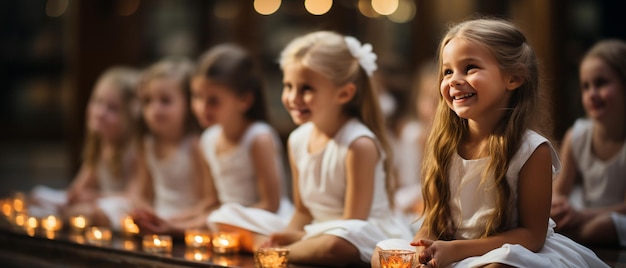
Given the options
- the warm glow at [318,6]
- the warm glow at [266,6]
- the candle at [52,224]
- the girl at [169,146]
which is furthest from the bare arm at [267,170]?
the warm glow at [266,6]

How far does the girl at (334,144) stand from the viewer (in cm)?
271

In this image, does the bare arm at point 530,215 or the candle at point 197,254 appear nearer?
the bare arm at point 530,215

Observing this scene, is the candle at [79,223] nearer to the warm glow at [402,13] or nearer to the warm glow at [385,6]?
the warm glow at [385,6]

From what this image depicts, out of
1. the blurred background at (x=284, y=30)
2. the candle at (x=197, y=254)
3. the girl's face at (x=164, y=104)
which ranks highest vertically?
the blurred background at (x=284, y=30)

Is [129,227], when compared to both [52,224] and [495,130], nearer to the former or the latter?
[52,224]

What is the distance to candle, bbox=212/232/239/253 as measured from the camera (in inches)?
114

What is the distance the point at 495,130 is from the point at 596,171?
1.09 meters

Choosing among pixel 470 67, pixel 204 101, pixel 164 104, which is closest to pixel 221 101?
pixel 204 101

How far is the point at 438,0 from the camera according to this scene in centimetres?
618

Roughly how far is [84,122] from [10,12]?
112 inches

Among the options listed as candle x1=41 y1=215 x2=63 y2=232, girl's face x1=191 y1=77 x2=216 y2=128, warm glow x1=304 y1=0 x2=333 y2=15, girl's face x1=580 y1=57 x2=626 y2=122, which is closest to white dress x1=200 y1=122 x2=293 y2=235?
girl's face x1=191 y1=77 x2=216 y2=128

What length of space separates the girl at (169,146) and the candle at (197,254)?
27.9 inches

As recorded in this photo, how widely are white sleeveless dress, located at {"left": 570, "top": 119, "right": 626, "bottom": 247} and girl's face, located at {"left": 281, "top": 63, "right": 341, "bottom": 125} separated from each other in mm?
1004

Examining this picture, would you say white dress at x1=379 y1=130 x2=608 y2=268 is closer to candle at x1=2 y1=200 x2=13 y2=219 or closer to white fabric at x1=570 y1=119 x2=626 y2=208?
white fabric at x1=570 y1=119 x2=626 y2=208
